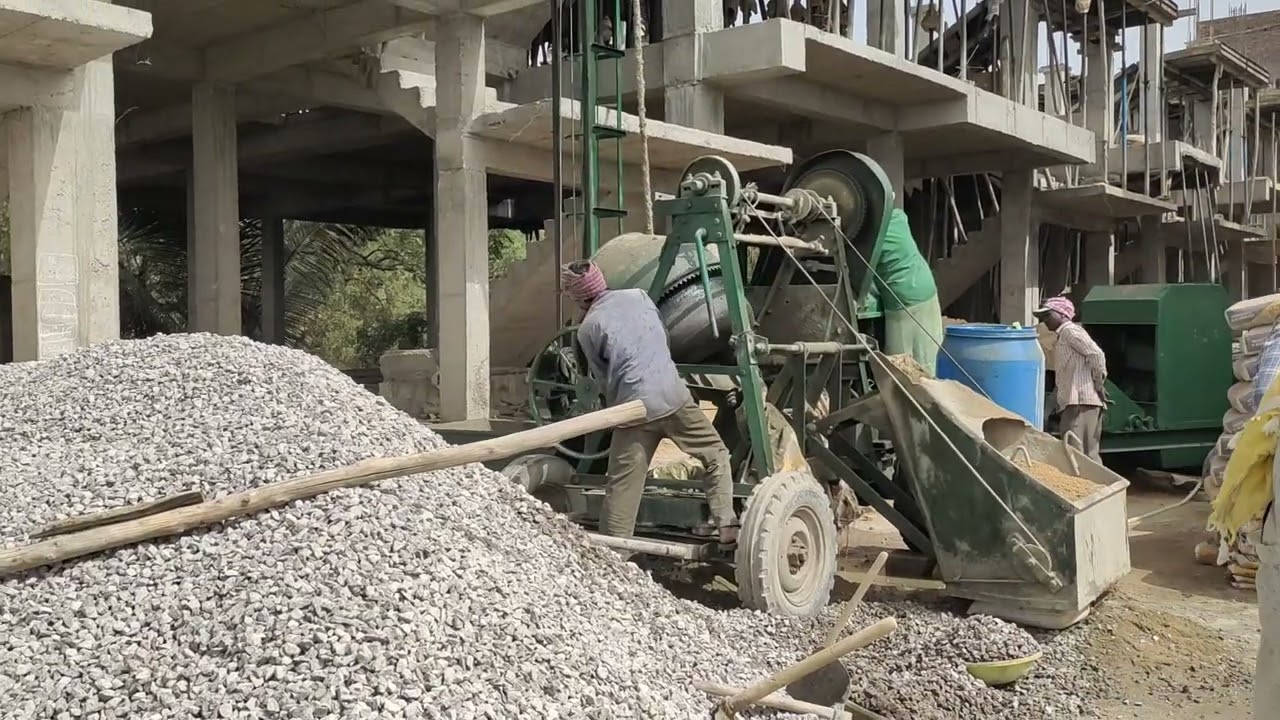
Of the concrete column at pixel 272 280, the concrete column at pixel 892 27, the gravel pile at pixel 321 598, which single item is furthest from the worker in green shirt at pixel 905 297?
the concrete column at pixel 272 280

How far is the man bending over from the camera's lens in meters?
5.06

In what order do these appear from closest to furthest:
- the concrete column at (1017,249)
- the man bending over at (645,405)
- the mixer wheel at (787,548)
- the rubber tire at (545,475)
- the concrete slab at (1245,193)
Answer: the mixer wheel at (787,548) < the man bending over at (645,405) < the rubber tire at (545,475) < the concrete column at (1017,249) < the concrete slab at (1245,193)

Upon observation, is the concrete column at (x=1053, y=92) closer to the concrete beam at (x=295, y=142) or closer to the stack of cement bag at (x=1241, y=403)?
the concrete beam at (x=295, y=142)

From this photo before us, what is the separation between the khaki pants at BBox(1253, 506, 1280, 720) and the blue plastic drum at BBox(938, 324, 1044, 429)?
12.4 ft

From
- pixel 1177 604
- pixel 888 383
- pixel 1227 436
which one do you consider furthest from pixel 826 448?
pixel 1227 436

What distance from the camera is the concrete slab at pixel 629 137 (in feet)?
29.2

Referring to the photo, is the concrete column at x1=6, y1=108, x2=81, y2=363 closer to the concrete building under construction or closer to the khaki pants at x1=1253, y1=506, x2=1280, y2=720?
the concrete building under construction

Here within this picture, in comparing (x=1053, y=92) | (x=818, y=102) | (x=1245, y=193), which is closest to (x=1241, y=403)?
(x=818, y=102)

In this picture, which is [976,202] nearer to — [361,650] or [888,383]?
[888,383]

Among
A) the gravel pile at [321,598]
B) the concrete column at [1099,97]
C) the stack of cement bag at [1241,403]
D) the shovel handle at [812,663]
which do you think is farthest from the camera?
the concrete column at [1099,97]

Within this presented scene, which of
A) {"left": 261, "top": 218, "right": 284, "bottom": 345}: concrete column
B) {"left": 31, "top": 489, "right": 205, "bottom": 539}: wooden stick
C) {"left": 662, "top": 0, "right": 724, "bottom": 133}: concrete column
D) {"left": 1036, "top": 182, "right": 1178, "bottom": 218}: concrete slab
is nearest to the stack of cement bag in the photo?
{"left": 662, "top": 0, "right": 724, "bottom": 133}: concrete column

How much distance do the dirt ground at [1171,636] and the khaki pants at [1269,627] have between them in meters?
1.87

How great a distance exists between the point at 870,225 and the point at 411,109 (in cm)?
610

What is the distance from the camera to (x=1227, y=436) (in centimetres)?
731
